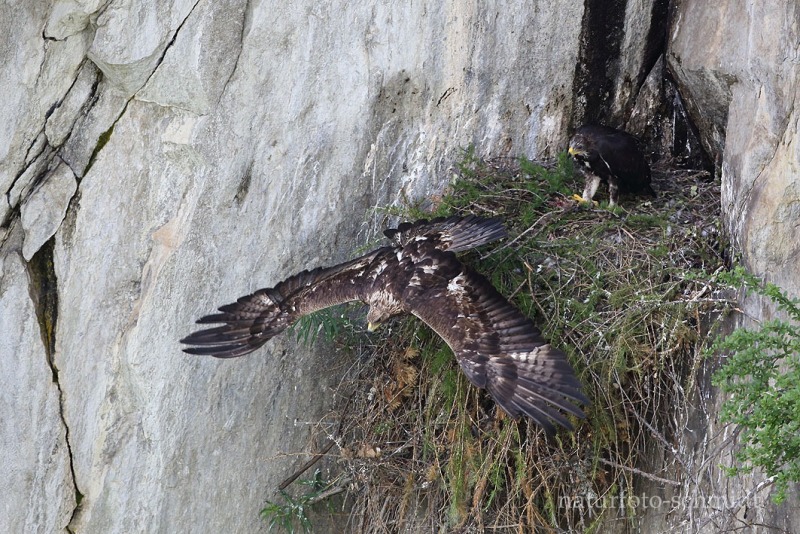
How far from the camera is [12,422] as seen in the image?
5.33 metres

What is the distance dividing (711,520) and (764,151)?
157 cm

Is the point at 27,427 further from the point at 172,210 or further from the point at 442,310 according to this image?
the point at 442,310

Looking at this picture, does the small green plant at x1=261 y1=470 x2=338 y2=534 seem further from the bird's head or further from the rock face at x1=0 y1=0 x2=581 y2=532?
the bird's head

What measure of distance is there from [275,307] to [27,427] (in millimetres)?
1492

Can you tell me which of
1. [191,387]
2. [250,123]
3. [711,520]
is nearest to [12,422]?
[191,387]

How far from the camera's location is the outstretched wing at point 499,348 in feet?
13.8

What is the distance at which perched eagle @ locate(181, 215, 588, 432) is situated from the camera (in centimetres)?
427

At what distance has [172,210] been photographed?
5426 mm

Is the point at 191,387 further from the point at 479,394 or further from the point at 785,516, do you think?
the point at 785,516

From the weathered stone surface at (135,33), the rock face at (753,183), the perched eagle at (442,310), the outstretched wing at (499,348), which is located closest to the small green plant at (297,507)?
the perched eagle at (442,310)

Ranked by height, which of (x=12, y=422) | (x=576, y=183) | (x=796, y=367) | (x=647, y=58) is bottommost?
(x=12, y=422)

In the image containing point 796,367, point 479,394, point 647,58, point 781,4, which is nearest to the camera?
point 796,367

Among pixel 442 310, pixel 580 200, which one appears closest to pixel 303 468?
pixel 442 310

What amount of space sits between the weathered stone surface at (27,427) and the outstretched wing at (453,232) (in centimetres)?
200
